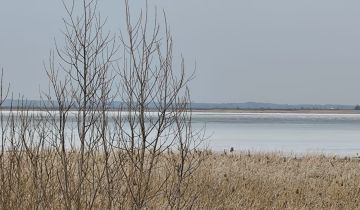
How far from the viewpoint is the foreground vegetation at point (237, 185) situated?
29.1 ft

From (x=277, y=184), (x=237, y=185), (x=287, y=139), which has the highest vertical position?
(x=237, y=185)

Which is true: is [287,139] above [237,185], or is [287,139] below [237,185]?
below

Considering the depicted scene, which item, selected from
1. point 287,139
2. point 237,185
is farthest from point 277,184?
point 287,139

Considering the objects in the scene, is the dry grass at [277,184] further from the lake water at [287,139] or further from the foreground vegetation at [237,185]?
the lake water at [287,139]

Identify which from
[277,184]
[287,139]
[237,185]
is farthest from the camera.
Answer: [287,139]

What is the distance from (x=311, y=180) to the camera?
14.8 metres

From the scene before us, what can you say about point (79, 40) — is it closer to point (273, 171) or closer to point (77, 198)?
point (77, 198)

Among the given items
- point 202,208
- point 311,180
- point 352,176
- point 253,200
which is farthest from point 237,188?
point 352,176

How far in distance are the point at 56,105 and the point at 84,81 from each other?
593 millimetres

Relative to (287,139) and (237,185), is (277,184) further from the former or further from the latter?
(287,139)

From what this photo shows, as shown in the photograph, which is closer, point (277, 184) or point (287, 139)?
point (277, 184)

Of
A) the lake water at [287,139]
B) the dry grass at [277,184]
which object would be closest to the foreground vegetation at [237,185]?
the dry grass at [277,184]

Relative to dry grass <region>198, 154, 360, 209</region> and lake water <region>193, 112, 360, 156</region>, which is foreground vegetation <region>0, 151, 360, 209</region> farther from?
lake water <region>193, 112, 360, 156</region>

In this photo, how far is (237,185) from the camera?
1270cm
